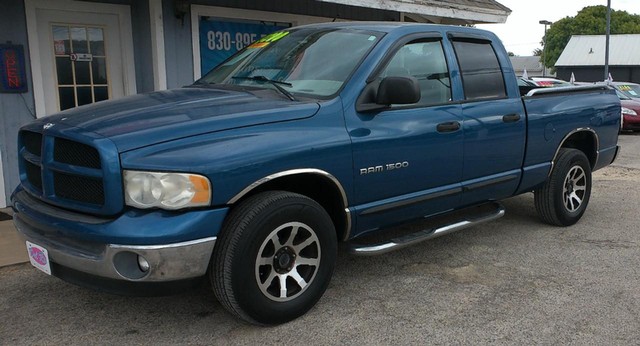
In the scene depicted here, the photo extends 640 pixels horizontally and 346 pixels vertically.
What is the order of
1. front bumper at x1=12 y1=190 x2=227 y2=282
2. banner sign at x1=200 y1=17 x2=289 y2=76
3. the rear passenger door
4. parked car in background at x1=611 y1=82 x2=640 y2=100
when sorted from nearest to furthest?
front bumper at x1=12 y1=190 x2=227 y2=282
the rear passenger door
banner sign at x1=200 y1=17 x2=289 y2=76
parked car in background at x1=611 y1=82 x2=640 y2=100

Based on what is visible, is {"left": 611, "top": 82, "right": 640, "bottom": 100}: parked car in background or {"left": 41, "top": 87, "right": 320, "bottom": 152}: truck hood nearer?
{"left": 41, "top": 87, "right": 320, "bottom": 152}: truck hood

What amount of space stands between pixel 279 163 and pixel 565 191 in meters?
3.54

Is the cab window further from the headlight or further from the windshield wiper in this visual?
the headlight

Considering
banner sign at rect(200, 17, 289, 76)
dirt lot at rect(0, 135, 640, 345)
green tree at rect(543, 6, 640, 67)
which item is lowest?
dirt lot at rect(0, 135, 640, 345)

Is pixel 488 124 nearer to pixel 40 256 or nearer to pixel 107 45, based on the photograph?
pixel 40 256

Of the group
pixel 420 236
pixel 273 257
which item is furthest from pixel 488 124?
pixel 273 257

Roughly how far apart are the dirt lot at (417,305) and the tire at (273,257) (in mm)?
176

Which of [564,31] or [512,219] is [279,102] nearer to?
[512,219]

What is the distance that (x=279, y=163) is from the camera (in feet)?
10.8

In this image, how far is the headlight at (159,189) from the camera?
2.96 metres

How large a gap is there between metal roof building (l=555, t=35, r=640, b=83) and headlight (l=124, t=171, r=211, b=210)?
162ft

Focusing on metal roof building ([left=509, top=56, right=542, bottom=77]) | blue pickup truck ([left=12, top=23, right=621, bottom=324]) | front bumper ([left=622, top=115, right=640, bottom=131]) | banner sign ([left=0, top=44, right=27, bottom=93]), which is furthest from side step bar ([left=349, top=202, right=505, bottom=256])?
metal roof building ([left=509, top=56, right=542, bottom=77])

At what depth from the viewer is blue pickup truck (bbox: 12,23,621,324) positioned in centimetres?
298

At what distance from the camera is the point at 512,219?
20.1 ft
